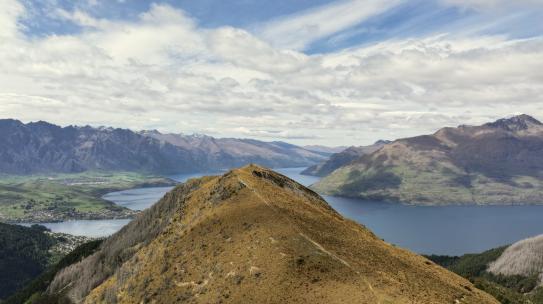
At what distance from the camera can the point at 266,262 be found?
226 ft

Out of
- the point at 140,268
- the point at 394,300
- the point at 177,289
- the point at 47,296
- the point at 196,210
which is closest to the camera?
the point at 394,300

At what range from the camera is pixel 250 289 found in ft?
213

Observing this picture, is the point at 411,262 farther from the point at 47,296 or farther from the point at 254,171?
the point at 47,296

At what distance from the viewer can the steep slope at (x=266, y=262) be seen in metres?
62.5

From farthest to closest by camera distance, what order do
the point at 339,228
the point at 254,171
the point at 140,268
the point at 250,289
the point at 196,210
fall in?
the point at 254,171 → the point at 196,210 → the point at 140,268 → the point at 339,228 → the point at 250,289

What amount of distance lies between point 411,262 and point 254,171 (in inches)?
1831

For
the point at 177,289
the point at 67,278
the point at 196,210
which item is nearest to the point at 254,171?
the point at 196,210

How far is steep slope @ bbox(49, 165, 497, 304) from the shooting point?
62500 millimetres

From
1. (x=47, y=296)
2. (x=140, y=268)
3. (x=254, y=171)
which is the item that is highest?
(x=254, y=171)

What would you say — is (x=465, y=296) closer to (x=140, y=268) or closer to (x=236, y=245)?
(x=236, y=245)

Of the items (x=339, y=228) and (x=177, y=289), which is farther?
(x=339, y=228)

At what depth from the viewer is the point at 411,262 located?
250ft

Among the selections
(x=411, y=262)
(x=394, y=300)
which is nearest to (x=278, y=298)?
(x=394, y=300)

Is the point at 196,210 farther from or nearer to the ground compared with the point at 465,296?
farther from the ground
